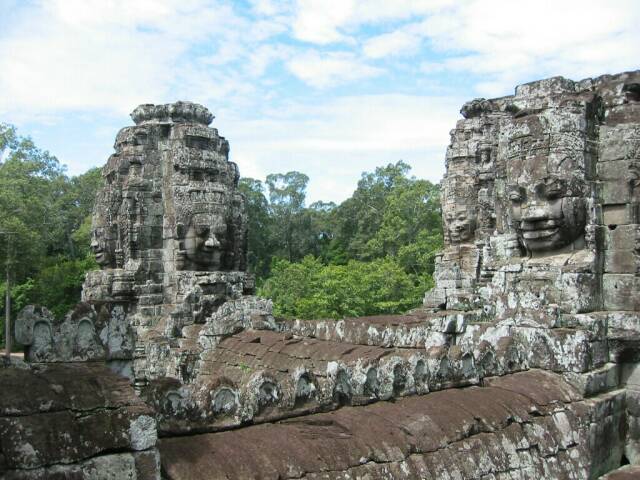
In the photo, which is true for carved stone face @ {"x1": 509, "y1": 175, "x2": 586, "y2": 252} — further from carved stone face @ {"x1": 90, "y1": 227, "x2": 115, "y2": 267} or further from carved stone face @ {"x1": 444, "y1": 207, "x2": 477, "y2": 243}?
carved stone face @ {"x1": 444, "y1": 207, "x2": 477, "y2": 243}

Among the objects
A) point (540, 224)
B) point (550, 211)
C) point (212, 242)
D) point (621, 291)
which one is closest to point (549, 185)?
point (550, 211)

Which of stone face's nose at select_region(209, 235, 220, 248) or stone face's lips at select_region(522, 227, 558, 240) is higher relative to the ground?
stone face's nose at select_region(209, 235, 220, 248)

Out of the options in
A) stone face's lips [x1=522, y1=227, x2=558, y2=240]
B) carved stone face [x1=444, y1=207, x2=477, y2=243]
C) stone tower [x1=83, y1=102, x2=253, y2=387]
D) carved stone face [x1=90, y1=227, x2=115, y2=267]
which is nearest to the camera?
stone face's lips [x1=522, y1=227, x2=558, y2=240]

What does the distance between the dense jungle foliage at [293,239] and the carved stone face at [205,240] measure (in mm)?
13852

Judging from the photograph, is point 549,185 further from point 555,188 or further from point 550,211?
point 550,211

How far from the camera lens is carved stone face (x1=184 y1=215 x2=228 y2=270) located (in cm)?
1590

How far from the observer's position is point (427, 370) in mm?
5312

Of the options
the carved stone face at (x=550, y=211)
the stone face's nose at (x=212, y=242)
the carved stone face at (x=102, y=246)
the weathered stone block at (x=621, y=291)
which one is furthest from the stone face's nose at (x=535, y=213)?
the carved stone face at (x=102, y=246)

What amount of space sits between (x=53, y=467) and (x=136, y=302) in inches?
548

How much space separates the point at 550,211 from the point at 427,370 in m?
2.80

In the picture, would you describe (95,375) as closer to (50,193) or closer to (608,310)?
(608,310)

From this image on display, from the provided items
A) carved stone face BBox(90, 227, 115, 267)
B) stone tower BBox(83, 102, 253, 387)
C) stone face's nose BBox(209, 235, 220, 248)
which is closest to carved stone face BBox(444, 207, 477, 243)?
stone tower BBox(83, 102, 253, 387)

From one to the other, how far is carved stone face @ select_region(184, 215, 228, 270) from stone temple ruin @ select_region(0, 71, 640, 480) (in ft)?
4.23

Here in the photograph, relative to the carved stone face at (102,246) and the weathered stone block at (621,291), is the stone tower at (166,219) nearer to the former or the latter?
the carved stone face at (102,246)
